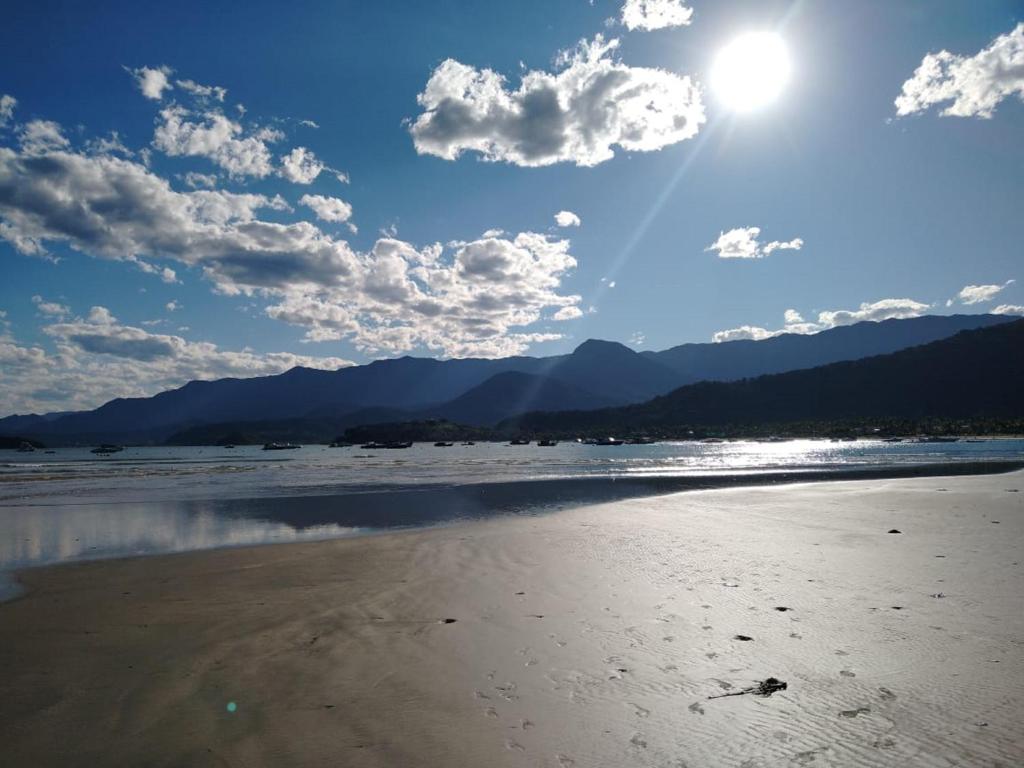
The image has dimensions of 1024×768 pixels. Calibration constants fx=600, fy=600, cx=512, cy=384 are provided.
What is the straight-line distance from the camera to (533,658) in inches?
300

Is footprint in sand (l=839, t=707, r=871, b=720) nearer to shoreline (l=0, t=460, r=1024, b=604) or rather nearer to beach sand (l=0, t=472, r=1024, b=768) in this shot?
beach sand (l=0, t=472, r=1024, b=768)

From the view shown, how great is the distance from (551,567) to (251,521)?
1544 cm

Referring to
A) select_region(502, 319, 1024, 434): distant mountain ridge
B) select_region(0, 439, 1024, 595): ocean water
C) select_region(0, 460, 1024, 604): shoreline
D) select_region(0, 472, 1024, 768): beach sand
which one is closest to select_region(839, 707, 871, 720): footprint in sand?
select_region(0, 472, 1024, 768): beach sand

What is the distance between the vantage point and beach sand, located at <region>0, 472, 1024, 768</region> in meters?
5.36

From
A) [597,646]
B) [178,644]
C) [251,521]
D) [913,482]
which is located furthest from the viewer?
[913,482]

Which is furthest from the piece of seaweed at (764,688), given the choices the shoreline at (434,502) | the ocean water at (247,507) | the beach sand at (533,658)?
the ocean water at (247,507)

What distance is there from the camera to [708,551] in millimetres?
14453

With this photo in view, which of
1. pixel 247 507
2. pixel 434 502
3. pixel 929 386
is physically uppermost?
pixel 929 386

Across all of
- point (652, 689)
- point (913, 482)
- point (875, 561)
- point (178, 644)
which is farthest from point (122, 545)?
point (913, 482)

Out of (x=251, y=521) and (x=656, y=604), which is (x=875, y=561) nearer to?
(x=656, y=604)

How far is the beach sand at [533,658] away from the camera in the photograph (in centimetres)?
536

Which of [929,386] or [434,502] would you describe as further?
[929,386]

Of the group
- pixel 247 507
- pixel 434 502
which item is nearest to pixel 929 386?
pixel 434 502

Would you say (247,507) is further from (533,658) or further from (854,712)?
(854,712)
